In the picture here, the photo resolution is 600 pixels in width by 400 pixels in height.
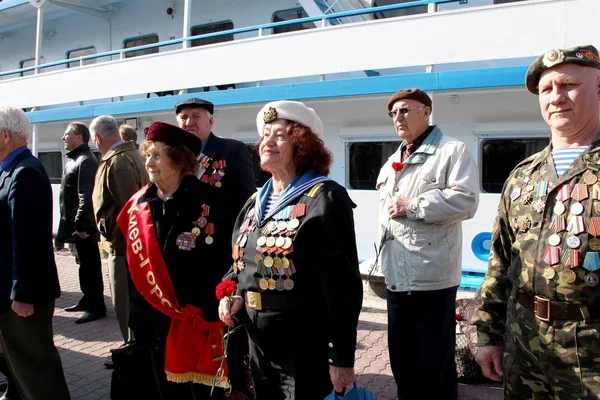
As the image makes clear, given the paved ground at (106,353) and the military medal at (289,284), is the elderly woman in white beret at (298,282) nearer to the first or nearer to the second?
the military medal at (289,284)

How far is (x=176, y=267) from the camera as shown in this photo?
262 cm

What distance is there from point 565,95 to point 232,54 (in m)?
6.73

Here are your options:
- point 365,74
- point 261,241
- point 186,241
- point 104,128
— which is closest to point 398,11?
point 365,74

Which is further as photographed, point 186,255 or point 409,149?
point 409,149

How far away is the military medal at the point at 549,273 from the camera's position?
1.74 meters

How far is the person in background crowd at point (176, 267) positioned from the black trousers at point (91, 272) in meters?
2.86

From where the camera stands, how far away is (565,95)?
5.82 feet

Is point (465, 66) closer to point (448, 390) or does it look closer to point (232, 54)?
point (232, 54)

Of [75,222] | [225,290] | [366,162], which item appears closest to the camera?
[225,290]

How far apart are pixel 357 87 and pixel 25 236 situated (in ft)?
15.0

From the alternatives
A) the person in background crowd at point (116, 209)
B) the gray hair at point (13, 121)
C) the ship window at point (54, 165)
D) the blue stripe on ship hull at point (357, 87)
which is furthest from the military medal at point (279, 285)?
the ship window at point (54, 165)

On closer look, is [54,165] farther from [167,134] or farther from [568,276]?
[568,276]

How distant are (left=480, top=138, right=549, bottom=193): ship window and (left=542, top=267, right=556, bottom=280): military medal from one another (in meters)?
4.43

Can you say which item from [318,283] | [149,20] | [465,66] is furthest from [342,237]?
[149,20]
